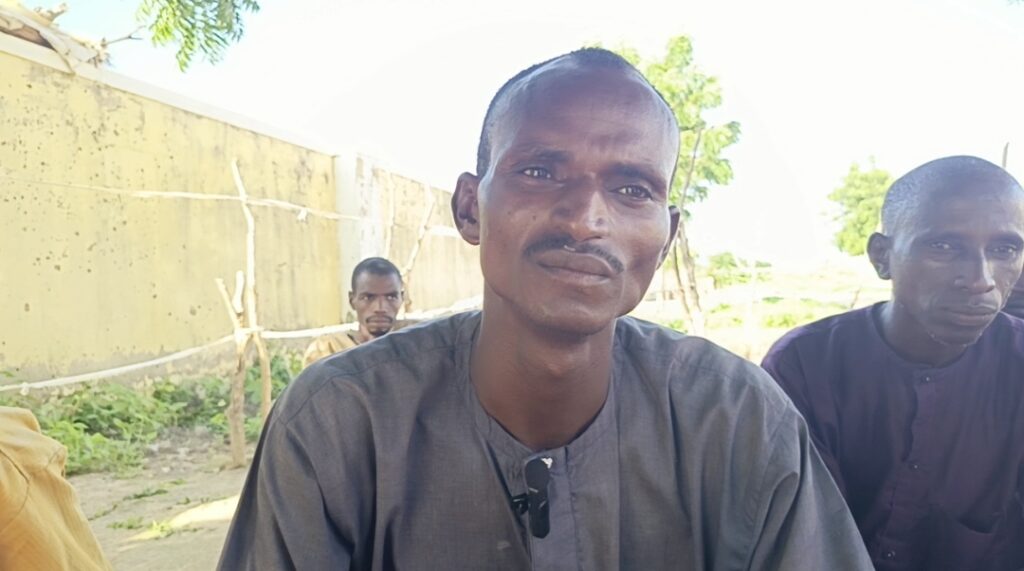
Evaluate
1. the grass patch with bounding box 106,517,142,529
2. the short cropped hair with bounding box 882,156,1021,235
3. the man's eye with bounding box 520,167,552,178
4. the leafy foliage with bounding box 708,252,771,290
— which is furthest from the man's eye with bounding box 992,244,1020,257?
the leafy foliage with bounding box 708,252,771,290

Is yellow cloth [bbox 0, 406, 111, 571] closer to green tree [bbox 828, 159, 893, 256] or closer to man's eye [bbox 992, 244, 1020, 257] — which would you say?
man's eye [bbox 992, 244, 1020, 257]

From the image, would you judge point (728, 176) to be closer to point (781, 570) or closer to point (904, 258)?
point (904, 258)

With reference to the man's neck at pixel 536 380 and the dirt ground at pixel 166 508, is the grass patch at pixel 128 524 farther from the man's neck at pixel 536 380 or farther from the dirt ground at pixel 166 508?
the man's neck at pixel 536 380

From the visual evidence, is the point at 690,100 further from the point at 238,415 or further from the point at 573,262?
the point at 573,262

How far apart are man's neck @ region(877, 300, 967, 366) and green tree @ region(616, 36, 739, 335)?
25.9ft

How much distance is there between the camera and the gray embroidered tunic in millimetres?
1228

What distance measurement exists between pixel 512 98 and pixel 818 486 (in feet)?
2.86

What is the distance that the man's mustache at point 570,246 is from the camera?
1.24m

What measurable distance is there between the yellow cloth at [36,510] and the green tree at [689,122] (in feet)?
30.0

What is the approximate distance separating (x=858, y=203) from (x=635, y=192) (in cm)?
2922

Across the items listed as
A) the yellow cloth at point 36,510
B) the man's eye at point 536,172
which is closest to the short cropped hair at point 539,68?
the man's eye at point 536,172

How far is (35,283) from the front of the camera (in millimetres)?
6363

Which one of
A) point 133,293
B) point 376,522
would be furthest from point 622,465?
point 133,293

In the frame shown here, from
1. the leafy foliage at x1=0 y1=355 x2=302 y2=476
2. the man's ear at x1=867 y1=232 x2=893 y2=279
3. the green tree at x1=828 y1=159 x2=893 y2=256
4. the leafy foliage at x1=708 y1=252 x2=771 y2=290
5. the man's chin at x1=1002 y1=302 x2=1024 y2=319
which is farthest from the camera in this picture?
the green tree at x1=828 y1=159 x2=893 y2=256
